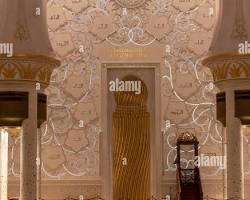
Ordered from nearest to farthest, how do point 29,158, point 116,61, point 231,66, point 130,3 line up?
point 29,158
point 231,66
point 116,61
point 130,3

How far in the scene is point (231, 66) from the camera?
441 centimetres

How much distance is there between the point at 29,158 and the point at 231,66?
1.63 metres

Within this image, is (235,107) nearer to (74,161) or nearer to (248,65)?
(248,65)

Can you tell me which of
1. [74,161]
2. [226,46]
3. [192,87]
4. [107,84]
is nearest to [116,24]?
[107,84]

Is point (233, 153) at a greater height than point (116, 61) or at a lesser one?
lesser

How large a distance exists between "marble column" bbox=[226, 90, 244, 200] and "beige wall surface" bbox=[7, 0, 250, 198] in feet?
16.9

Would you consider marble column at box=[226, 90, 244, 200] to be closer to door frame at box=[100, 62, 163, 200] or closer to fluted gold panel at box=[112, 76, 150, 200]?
door frame at box=[100, 62, 163, 200]

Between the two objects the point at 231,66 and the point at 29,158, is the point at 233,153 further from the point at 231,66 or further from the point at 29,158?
the point at 29,158

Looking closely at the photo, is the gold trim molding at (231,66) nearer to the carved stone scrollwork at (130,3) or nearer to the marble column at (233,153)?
the marble column at (233,153)

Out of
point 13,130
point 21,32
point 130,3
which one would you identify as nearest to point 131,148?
point 130,3

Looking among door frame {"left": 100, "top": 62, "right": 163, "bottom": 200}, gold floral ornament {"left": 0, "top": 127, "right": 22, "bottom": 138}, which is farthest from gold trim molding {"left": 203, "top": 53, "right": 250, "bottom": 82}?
door frame {"left": 100, "top": 62, "right": 163, "bottom": 200}

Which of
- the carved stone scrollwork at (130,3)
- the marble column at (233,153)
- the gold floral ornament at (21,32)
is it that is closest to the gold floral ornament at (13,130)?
the gold floral ornament at (21,32)

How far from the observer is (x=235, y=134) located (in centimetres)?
438

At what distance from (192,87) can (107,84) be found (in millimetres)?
1389
